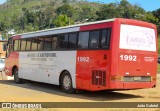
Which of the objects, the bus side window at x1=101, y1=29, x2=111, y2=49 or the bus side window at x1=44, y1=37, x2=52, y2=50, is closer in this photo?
the bus side window at x1=101, y1=29, x2=111, y2=49

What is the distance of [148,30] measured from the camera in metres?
14.5

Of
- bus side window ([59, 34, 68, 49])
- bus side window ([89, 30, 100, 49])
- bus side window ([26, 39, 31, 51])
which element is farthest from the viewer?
bus side window ([26, 39, 31, 51])

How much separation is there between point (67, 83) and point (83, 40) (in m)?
2.26

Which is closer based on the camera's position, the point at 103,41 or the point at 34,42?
the point at 103,41

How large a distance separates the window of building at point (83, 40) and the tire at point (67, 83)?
1639mm

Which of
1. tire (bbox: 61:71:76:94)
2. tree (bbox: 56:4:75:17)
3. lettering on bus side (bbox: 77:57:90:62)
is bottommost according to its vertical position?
tire (bbox: 61:71:76:94)

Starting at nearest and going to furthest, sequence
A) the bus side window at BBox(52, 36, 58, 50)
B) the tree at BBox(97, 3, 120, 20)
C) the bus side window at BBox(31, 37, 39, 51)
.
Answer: the bus side window at BBox(52, 36, 58, 50) < the bus side window at BBox(31, 37, 39, 51) < the tree at BBox(97, 3, 120, 20)

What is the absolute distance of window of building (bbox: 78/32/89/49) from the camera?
14734mm


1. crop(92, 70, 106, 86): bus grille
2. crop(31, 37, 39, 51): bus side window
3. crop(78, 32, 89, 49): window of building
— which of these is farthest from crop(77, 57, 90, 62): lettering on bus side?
crop(31, 37, 39, 51): bus side window

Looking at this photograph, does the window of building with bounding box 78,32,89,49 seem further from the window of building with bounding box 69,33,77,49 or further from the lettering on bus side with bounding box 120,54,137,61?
the lettering on bus side with bounding box 120,54,137,61

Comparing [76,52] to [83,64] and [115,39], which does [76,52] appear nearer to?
[83,64]

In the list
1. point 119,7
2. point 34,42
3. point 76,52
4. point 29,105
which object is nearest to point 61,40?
point 76,52

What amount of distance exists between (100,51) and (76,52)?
1748 mm

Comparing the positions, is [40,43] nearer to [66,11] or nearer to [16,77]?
[16,77]
